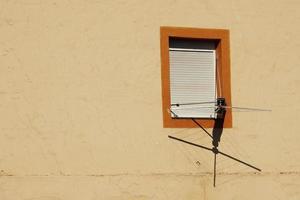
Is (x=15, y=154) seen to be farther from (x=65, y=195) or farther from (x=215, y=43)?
(x=215, y=43)

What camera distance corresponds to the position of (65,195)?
1416 cm

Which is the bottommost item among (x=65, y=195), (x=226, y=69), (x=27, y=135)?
(x=65, y=195)

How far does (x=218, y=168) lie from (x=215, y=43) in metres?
2.17

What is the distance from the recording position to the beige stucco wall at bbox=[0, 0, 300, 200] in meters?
14.2

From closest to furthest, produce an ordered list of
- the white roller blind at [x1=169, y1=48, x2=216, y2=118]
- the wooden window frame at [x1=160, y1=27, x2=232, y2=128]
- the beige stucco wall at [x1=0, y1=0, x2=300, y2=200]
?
the beige stucco wall at [x1=0, y1=0, x2=300, y2=200] → the wooden window frame at [x1=160, y1=27, x2=232, y2=128] → the white roller blind at [x1=169, y1=48, x2=216, y2=118]

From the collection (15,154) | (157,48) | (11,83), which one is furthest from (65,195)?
(157,48)

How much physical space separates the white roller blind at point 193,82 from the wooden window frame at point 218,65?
14 centimetres

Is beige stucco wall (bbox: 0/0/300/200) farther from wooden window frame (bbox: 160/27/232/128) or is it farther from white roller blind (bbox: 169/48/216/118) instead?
white roller blind (bbox: 169/48/216/118)

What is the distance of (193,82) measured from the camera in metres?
15.4

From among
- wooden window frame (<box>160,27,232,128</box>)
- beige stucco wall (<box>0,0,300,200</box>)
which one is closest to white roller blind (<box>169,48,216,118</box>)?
wooden window frame (<box>160,27,232,128</box>)

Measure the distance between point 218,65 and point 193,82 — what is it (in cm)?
52

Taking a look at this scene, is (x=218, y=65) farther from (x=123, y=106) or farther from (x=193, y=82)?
(x=123, y=106)

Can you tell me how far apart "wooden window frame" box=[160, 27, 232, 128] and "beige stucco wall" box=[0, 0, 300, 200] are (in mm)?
99

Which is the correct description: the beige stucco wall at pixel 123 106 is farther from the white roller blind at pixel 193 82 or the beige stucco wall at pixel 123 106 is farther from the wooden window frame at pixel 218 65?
the white roller blind at pixel 193 82
